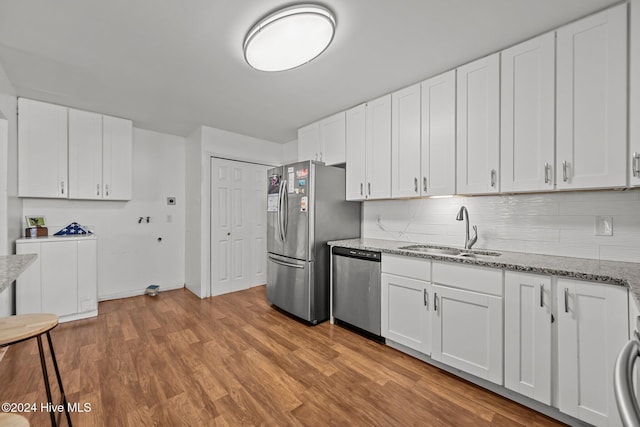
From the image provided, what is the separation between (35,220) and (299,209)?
3.10m

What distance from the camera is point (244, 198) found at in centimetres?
431

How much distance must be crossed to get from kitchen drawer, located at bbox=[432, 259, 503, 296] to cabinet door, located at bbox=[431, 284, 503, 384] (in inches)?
1.5

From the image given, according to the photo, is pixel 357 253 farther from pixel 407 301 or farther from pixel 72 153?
pixel 72 153

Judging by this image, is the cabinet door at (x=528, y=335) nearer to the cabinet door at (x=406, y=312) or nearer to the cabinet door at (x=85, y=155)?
the cabinet door at (x=406, y=312)

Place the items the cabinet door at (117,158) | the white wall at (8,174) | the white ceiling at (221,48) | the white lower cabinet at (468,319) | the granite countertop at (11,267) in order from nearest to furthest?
A: the granite countertop at (11,267), the white ceiling at (221,48), the white lower cabinet at (468,319), the white wall at (8,174), the cabinet door at (117,158)

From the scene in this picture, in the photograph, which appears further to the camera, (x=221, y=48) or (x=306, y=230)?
(x=306, y=230)

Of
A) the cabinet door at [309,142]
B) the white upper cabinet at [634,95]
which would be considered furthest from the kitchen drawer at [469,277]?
the cabinet door at [309,142]

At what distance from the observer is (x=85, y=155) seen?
10.8 ft

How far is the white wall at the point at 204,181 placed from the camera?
12.5 ft

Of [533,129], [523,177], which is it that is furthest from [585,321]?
[533,129]

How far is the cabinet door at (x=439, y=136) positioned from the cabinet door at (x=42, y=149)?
4.01 m

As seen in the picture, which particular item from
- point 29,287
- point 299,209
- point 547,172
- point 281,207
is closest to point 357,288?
point 299,209

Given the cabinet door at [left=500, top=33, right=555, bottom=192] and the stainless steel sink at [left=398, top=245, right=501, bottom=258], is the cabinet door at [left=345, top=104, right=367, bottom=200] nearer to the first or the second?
the stainless steel sink at [left=398, top=245, right=501, bottom=258]

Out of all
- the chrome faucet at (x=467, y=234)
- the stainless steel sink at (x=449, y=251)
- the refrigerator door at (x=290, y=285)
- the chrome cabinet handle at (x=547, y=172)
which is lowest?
the refrigerator door at (x=290, y=285)
